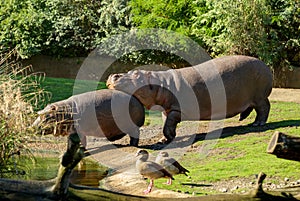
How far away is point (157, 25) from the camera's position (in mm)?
25672

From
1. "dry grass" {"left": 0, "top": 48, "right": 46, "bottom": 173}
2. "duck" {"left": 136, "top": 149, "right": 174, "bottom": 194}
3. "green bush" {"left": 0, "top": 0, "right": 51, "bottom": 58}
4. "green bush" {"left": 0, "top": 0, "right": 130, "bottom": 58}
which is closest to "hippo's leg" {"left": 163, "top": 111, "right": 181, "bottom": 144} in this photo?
"duck" {"left": 136, "top": 149, "right": 174, "bottom": 194}

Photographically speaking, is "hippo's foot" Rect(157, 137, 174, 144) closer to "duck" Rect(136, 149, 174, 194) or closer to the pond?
the pond

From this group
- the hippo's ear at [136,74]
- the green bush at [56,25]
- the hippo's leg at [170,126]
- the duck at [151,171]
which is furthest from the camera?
the green bush at [56,25]

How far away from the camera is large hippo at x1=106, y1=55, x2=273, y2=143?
13477mm

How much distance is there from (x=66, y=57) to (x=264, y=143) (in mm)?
17656

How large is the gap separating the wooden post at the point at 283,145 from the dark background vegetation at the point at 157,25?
18359 mm

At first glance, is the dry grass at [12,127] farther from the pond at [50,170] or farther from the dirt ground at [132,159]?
the dirt ground at [132,159]

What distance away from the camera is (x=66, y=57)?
28.9 m

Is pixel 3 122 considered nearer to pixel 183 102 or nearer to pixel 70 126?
pixel 70 126

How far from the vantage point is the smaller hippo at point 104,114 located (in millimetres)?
12805

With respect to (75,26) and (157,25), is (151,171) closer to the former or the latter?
(157,25)

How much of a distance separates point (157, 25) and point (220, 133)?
12.4m

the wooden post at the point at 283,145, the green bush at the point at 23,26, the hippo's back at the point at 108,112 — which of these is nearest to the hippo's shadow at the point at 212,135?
the hippo's back at the point at 108,112

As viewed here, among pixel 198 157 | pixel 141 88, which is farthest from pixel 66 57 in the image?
pixel 198 157
